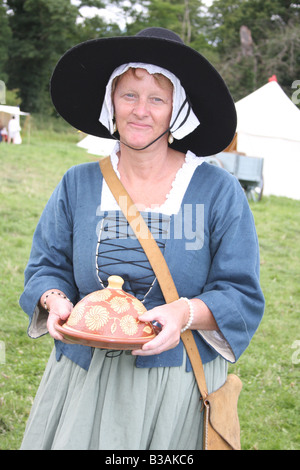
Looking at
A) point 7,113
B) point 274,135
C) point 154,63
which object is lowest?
point 7,113

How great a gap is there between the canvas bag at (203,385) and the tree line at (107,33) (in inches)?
1000

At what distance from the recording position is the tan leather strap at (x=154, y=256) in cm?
178

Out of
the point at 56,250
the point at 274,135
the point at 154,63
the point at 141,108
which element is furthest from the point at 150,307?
the point at 274,135

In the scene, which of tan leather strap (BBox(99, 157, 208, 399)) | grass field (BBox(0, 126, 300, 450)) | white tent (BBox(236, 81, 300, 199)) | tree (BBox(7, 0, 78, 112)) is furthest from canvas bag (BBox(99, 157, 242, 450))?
tree (BBox(7, 0, 78, 112))

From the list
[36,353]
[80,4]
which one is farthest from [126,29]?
[36,353]

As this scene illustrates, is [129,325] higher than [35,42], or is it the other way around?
[35,42]

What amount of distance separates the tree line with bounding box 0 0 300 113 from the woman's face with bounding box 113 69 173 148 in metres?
25.3

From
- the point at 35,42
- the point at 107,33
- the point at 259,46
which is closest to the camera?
the point at 259,46

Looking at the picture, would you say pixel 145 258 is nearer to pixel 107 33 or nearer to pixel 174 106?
pixel 174 106

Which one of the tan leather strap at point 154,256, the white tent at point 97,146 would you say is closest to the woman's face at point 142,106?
the tan leather strap at point 154,256

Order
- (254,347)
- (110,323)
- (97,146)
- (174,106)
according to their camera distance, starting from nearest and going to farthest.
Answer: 1. (110,323)
2. (174,106)
3. (254,347)
4. (97,146)

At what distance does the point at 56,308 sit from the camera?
179 cm

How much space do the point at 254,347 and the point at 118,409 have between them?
3067 millimetres

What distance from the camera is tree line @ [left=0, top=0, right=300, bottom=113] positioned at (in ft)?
94.1
